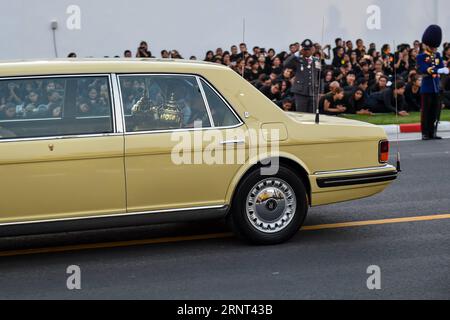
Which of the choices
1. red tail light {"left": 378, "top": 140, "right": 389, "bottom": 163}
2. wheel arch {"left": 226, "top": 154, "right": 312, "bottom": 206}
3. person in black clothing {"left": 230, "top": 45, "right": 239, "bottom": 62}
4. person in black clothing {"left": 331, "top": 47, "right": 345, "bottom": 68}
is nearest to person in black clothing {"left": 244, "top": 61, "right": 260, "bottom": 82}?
person in black clothing {"left": 230, "top": 45, "right": 239, "bottom": 62}

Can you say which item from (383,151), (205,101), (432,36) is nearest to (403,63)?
(432,36)

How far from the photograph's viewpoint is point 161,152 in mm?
6977

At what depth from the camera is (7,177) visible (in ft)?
21.8

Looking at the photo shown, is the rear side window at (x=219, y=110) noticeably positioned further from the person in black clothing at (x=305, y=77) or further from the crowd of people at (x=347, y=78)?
the crowd of people at (x=347, y=78)

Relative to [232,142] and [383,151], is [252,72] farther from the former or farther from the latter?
[232,142]

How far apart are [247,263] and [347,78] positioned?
14020mm

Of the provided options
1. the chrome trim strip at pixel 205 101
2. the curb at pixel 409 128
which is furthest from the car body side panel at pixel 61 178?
the curb at pixel 409 128

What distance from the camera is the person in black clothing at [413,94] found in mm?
20281

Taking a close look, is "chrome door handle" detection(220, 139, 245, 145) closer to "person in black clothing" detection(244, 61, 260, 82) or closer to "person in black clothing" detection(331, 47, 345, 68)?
"person in black clothing" detection(244, 61, 260, 82)

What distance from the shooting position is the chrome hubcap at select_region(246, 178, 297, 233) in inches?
289

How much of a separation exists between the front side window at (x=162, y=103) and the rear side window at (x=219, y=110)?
0.06 m
